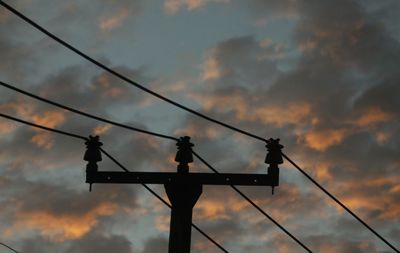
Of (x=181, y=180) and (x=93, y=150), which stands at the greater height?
(x=93, y=150)

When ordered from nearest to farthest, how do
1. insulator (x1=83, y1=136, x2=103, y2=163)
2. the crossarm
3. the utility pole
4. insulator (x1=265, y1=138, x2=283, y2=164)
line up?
the utility pole → the crossarm → insulator (x1=83, y1=136, x2=103, y2=163) → insulator (x1=265, y1=138, x2=283, y2=164)

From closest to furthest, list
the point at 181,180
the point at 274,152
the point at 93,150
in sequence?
the point at 181,180
the point at 93,150
the point at 274,152

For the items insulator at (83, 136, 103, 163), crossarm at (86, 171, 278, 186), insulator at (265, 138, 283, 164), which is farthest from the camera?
insulator at (265, 138, 283, 164)

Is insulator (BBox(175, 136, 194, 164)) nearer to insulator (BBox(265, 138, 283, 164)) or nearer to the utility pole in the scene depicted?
the utility pole

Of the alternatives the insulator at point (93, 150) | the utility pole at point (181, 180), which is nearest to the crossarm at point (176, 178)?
the utility pole at point (181, 180)

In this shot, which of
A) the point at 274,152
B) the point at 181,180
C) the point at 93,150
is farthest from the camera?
the point at 274,152

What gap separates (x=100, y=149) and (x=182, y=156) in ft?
5.31

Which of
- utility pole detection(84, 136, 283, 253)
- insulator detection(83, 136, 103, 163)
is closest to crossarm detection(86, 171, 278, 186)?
utility pole detection(84, 136, 283, 253)

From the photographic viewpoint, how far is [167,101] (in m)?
16.3

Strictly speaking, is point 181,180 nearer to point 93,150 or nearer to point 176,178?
point 176,178

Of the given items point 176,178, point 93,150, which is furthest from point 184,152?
point 93,150

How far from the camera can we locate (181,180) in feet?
56.4

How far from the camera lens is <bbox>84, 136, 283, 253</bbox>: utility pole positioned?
16.9m

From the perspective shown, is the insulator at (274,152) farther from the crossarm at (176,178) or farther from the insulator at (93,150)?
the insulator at (93,150)
